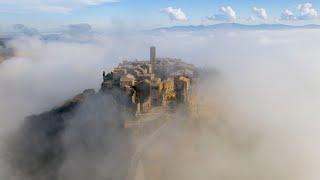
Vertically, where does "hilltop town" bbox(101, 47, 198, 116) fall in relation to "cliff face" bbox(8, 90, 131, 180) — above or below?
above

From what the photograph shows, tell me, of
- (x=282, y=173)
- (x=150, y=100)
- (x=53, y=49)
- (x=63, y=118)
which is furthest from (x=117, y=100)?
(x=53, y=49)

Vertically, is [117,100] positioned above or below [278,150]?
above

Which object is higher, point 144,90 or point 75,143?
point 144,90

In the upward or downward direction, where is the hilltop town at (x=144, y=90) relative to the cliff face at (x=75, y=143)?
upward

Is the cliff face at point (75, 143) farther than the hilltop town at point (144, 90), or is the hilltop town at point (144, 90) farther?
the cliff face at point (75, 143)

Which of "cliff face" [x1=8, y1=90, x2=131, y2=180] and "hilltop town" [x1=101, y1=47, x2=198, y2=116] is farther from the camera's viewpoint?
"cliff face" [x1=8, y1=90, x2=131, y2=180]

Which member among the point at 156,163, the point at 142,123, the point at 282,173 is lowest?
the point at 282,173

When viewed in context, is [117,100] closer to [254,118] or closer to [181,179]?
[181,179]

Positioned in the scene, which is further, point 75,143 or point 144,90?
point 75,143
